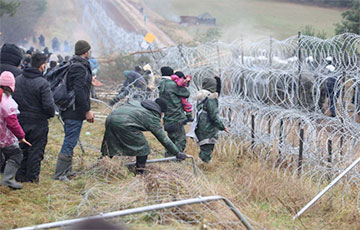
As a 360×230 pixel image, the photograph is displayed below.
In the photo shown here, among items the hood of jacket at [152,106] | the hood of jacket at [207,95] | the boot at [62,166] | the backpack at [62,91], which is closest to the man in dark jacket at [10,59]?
the backpack at [62,91]

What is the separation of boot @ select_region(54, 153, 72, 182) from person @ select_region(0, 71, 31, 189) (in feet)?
1.68

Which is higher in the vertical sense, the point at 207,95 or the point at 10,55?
the point at 10,55

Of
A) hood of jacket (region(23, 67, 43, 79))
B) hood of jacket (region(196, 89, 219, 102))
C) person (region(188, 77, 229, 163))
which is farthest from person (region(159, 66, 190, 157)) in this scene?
hood of jacket (region(23, 67, 43, 79))

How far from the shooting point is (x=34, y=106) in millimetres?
5102

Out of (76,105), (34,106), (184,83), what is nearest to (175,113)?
(184,83)

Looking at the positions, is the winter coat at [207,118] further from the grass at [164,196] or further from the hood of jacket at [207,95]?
the grass at [164,196]

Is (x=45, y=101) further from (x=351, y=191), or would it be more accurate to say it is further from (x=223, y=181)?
(x=351, y=191)

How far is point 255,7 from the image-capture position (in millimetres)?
47156

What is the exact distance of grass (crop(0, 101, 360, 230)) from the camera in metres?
4.11

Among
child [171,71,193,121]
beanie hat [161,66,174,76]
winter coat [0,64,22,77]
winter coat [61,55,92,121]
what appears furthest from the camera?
beanie hat [161,66,174,76]

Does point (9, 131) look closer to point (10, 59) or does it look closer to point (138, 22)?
point (10, 59)

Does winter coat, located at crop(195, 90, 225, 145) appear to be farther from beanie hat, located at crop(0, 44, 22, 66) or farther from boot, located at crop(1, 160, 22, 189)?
boot, located at crop(1, 160, 22, 189)

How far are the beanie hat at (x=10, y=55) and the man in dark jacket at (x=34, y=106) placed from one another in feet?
3.42

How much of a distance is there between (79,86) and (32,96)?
20.4 inches
